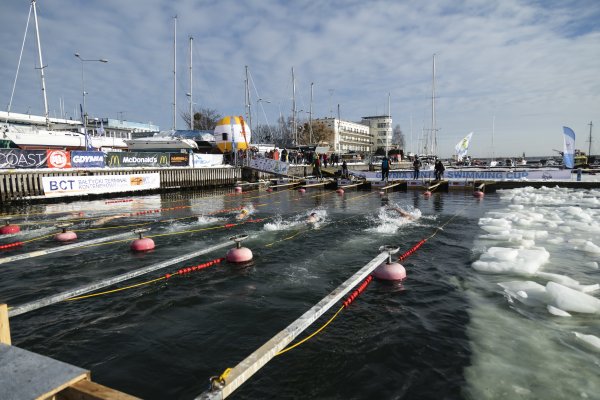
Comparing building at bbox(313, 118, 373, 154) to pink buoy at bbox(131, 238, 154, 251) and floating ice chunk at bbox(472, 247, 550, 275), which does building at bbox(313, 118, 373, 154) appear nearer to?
pink buoy at bbox(131, 238, 154, 251)

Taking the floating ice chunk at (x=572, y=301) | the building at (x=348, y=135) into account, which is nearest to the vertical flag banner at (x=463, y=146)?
the floating ice chunk at (x=572, y=301)

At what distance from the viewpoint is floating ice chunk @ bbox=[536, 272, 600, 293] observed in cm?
684

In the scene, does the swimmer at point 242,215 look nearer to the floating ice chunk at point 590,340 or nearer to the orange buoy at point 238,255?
the orange buoy at point 238,255

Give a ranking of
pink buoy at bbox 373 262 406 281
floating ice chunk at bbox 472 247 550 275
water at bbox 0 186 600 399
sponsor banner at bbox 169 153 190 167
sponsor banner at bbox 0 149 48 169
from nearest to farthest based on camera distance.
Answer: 1. water at bbox 0 186 600 399
2. pink buoy at bbox 373 262 406 281
3. floating ice chunk at bbox 472 247 550 275
4. sponsor banner at bbox 0 149 48 169
5. sponsor banner at bbox 169 153 190 167

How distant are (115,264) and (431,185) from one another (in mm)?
23641

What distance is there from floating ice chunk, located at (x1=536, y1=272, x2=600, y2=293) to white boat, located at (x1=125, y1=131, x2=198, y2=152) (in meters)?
37.7

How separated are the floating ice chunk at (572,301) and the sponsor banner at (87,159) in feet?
84.3

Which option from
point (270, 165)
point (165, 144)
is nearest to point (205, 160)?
point (270, 165)

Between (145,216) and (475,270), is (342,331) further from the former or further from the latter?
(145,216)

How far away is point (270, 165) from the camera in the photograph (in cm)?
3394

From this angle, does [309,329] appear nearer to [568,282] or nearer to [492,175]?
[568,282]

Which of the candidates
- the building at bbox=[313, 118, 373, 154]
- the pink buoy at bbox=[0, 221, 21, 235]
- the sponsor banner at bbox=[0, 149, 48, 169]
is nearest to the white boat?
the sponsor banner at bbox=[0, 149, 48, 169]

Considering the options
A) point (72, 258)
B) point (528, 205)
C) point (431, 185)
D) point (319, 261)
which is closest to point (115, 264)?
point (72, 258)

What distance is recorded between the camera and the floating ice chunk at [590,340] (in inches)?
193
